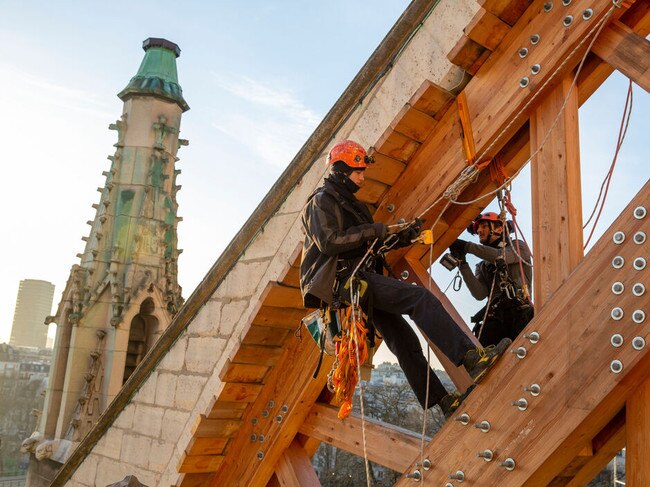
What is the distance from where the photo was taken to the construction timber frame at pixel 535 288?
3301mm

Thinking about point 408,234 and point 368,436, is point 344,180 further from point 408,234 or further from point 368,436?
point 368,436

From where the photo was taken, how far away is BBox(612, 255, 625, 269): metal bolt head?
3263 millimetres

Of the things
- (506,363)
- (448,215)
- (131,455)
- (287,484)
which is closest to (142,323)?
(131,455)

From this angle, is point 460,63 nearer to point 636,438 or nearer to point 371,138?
point 371,138

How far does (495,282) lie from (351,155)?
7.03 ft

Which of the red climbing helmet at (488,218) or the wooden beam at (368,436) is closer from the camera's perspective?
the wooden beam at (368,436)

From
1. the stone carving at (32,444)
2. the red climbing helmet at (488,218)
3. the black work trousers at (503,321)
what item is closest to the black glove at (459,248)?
the red climbing helmet at (488,218)

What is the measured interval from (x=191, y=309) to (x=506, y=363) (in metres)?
2.91

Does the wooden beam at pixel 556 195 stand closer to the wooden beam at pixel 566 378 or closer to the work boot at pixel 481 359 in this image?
the wooden beam at pixel 566 378

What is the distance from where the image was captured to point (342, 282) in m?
4.01

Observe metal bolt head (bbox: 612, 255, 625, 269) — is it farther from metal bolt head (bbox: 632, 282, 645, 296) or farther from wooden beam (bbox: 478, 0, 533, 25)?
wooden beam (bbox: 478, 0, 533, 25)

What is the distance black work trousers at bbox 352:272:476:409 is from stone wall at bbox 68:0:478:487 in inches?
33.7

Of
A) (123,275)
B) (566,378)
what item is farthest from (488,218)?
(123,275)

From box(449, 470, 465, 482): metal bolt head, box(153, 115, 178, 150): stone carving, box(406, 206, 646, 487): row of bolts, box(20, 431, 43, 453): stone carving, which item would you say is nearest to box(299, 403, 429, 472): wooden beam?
box(449, 470, 465, 482): metal bolt head
